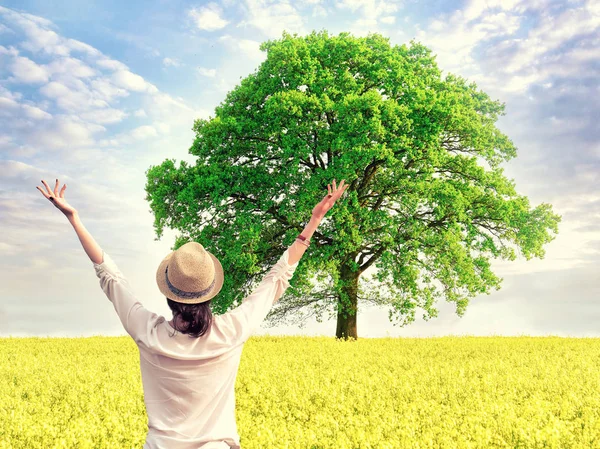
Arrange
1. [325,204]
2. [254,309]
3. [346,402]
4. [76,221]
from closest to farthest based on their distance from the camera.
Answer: [254,309]
[76,221]
[325,204]
[346,402]

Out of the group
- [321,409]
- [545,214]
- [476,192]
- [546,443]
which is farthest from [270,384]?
[545,214]

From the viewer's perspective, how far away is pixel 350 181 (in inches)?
825

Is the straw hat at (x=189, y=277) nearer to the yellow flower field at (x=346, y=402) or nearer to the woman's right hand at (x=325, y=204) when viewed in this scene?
the woman's right hand at (x=325, y=204)

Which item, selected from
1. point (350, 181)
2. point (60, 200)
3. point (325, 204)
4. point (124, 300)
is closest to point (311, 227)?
point (325, 204)

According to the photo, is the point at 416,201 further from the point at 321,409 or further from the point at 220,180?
the point at 321,409

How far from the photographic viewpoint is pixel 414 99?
21453 mm

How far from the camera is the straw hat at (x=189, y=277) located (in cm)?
349

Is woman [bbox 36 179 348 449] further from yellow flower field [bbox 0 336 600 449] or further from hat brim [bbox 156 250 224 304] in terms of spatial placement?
yellow flower field [bbox 0 336 600 449]

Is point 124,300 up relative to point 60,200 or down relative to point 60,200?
down

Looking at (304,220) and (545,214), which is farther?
(545,214)

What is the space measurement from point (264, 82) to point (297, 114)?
325 cm

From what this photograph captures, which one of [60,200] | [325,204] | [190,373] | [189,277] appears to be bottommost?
[190,373]

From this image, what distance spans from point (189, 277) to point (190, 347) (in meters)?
0.49

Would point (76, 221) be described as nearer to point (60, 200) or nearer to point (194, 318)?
point (60, 200)
